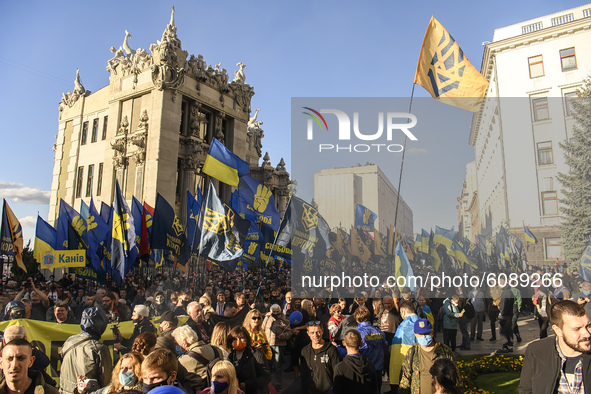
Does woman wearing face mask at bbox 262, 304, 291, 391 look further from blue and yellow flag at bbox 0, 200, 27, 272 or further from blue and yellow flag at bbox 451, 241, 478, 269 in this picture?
blue and yellow flag at bbox 0, 200, 27, 272

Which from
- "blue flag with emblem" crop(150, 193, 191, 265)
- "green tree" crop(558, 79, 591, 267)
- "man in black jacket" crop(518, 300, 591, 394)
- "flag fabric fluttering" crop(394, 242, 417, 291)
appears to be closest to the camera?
"man in black jacket" crop(518, 300, 591, 394)

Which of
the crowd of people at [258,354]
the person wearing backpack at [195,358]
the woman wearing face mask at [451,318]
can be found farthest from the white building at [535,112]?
the person wearing backpack at [195,358]

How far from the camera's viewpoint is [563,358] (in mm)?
3496

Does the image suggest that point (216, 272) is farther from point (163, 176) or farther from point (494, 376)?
point (494, 376)

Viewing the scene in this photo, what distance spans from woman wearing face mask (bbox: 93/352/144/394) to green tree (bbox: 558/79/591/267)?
67.2ft

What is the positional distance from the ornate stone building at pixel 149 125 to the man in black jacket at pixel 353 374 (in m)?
20.1

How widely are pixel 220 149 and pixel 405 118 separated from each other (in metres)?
7.06

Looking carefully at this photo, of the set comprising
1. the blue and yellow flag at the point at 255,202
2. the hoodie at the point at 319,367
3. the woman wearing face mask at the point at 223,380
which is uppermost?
the blue and yellow flag at the point at 255,202

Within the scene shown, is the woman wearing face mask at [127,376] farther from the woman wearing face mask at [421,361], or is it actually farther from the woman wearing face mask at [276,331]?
the woman wearing face mask at [276,331]

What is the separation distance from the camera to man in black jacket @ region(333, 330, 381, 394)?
529 cm

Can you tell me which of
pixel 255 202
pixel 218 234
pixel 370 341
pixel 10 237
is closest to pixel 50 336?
Result: pixel 370 341

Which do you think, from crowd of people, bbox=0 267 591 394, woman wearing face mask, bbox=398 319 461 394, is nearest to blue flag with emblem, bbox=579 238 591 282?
crowd of people, bbox=0 267 591 394

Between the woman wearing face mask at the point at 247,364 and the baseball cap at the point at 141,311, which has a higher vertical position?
the baseball cap at the point at 141,311

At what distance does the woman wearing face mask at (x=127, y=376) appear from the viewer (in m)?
3.86
